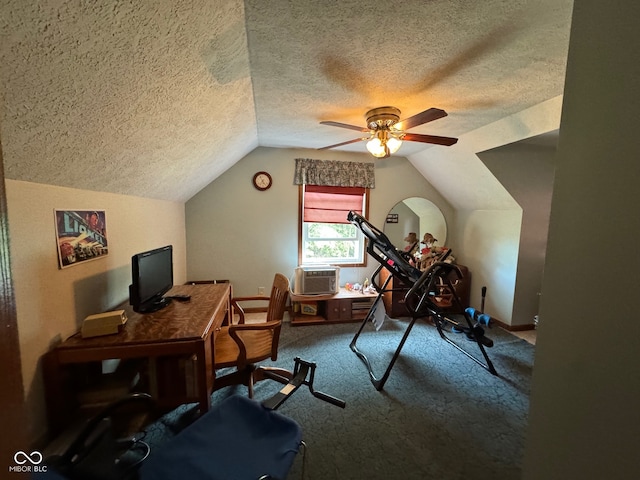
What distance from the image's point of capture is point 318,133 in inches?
118

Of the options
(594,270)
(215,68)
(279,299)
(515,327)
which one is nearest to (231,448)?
(279,299)

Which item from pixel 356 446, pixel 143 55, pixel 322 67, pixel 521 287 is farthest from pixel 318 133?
pixel 521 287

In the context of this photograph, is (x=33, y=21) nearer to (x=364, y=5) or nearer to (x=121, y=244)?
(x=364, y=5)

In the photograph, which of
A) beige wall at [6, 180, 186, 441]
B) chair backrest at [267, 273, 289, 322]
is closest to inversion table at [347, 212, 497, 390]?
chair backrest at [267, 273, 289, 322]

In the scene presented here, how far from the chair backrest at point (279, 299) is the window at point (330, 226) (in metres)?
1.64

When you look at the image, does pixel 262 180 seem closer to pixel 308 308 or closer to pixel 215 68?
pixel 308 308

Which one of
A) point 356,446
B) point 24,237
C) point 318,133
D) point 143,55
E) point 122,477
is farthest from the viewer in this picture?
point 318,133

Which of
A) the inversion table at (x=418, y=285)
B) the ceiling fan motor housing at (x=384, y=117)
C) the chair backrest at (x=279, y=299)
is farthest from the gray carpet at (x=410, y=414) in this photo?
the ceiling fan motor housing at (x=384, y=117)

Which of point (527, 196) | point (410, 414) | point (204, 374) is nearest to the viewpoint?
point (204, 374)

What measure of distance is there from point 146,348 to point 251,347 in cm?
72

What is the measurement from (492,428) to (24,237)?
117 inches

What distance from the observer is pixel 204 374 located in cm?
158

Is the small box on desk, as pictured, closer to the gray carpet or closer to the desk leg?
the gray carpet

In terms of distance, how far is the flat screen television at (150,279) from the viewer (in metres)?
1.71
